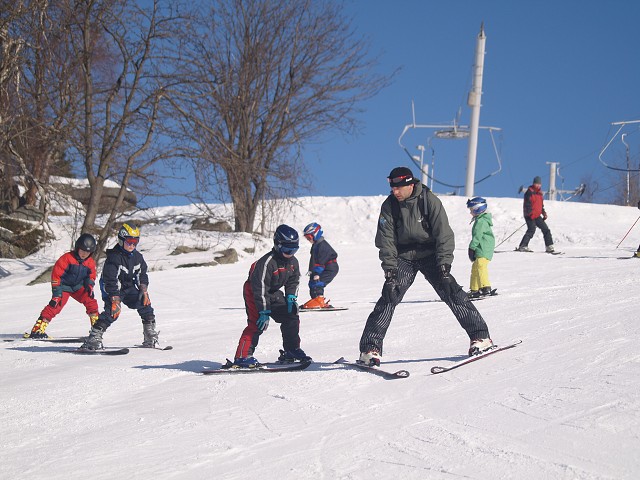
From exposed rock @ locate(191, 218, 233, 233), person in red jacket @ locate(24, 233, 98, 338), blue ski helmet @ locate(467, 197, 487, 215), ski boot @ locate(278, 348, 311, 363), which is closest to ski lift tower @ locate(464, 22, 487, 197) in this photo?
exposed rock @ locate(191, 218, 233, 233)

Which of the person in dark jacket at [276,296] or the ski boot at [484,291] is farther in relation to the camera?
the ski boot at [484,291]

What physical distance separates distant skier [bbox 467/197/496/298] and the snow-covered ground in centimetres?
63

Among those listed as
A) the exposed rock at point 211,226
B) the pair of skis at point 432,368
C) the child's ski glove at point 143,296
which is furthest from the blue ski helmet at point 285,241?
the exposed rock at point 211,226

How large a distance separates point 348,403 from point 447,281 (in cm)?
158

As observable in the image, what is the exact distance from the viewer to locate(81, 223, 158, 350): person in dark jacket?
8.95 meters

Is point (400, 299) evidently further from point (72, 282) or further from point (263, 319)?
point (72, 282)

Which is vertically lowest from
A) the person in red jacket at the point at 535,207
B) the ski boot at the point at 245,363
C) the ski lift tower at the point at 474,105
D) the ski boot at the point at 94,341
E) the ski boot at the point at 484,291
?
the ski boot at the point at 94,341

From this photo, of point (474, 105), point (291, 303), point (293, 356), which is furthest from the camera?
point (474, 105)

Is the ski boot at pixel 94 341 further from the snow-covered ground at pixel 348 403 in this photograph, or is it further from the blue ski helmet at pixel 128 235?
the blue ski helmet at pixel 128 235

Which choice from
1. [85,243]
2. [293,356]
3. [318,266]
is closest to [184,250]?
[318,266]

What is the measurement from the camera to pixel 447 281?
250 inches

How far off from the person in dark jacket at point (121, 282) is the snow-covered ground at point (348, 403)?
1.71 feet

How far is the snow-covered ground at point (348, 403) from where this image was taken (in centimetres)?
405

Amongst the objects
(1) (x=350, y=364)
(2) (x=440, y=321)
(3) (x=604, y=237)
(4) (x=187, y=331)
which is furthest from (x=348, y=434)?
(3) (x=604, y=237)
